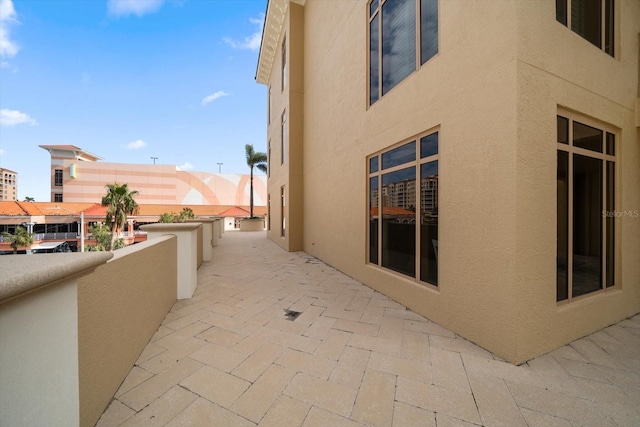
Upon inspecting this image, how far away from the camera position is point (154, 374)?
2307 millimetres

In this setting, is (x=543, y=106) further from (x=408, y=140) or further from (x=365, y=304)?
(x=365, y=304)

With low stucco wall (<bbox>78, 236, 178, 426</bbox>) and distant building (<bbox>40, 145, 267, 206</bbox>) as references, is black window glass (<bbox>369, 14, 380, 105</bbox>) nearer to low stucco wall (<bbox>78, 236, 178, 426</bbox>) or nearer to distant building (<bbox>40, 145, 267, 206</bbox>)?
low stucco wall (<bbox>78, 236, 178, 426</bbox>)

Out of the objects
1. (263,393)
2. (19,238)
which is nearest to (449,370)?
(263,393)

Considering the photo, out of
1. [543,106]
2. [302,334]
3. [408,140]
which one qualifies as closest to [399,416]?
[302,334]

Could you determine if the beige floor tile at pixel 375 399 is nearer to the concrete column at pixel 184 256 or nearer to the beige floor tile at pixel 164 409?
the beige floor tile at pixel 164 409

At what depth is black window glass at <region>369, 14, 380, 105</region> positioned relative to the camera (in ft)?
16.9

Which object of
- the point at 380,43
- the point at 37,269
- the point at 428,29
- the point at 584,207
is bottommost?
the point at 37,269

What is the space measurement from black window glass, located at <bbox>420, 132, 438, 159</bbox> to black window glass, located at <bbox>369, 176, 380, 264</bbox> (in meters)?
1.38

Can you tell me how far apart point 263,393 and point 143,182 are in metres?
48.9

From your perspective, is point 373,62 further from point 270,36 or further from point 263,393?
point 270,36

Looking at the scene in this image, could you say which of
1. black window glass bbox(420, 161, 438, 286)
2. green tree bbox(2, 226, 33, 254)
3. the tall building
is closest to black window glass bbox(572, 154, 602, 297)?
black window glass bbox(420, 161, 438, 286)

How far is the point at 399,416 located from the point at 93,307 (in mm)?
2274

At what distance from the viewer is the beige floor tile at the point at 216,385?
2027 millimetres

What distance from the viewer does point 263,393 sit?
208cm
